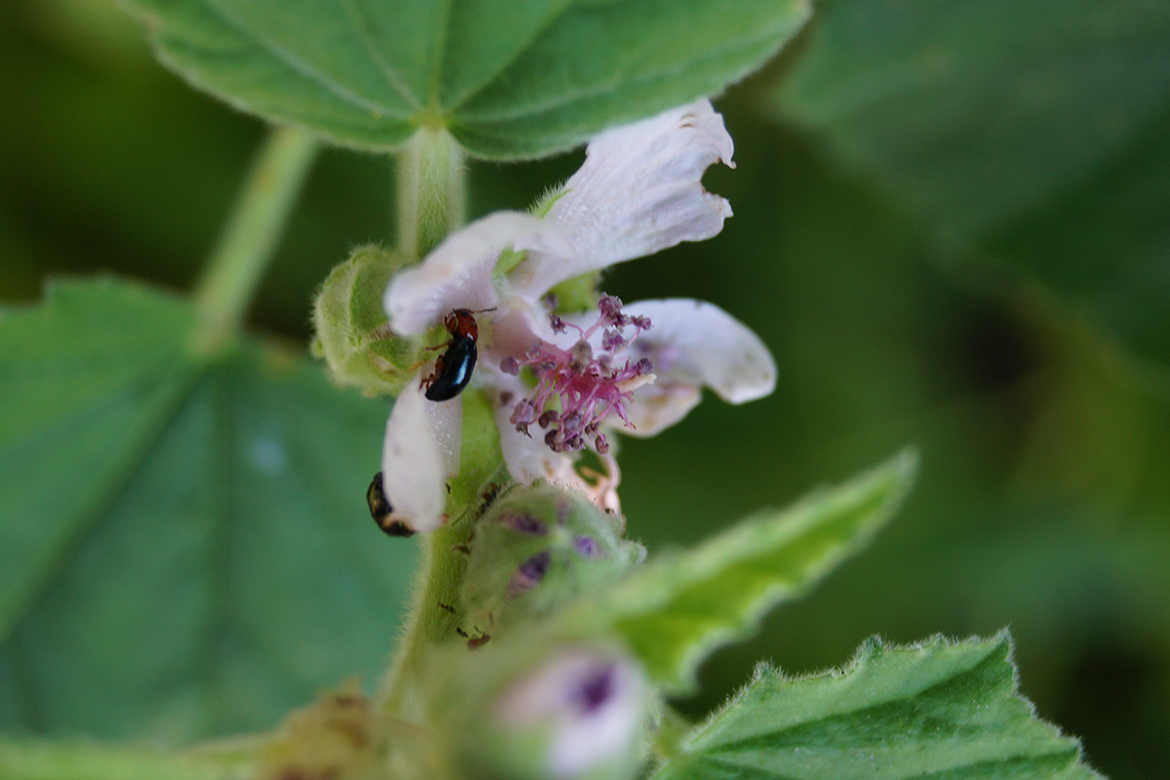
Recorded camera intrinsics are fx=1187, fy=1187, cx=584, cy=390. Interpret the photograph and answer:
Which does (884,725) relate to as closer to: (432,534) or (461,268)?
(432,534)

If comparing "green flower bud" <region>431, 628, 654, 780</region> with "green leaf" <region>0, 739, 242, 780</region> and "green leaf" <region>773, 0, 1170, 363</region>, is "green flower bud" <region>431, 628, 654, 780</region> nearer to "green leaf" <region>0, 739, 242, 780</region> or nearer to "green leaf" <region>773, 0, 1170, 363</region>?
"green leaf" <region>0, 739, 242, 780</region>

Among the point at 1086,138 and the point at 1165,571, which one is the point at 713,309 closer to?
the point at 1086,138

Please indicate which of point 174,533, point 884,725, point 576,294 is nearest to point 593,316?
point 576,294

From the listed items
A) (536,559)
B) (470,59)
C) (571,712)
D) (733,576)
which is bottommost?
(571,712)

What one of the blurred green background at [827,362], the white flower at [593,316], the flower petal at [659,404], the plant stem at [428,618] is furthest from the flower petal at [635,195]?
the blurred green background at [827,362]

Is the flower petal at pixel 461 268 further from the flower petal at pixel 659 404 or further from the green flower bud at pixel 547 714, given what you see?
the green flower bud at pixel 547 714

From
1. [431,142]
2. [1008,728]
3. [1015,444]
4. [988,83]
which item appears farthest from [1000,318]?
Result: [431,142]

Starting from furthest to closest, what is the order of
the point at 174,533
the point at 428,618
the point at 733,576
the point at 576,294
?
the point at 174,533, the point at 576,294, the point at 428,618, the point at 733,576
